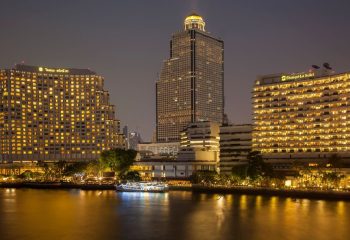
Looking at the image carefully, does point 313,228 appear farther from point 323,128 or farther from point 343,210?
point 323,128

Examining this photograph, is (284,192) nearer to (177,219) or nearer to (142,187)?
(142,187)

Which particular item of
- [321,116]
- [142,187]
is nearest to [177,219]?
[142,187]

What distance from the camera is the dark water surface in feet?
292

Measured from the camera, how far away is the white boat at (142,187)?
185m

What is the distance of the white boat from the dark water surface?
4197 cm

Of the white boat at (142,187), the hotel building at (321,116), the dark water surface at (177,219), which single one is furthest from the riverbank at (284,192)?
the hotel building at (321,116)

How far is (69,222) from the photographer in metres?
102

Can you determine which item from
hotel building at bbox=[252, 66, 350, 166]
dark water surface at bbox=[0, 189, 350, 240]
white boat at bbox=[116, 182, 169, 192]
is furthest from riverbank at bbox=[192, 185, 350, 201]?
hotel building at bbox=[252, 66, 350, 166]

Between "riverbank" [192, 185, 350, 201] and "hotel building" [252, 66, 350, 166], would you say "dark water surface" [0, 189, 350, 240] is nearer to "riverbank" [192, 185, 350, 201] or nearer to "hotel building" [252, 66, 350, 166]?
"riverbank" [192, 185, 350, 201]

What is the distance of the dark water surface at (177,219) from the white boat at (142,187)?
4197cm

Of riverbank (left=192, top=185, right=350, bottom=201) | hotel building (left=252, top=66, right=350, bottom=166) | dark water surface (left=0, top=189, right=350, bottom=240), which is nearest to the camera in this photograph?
dark water surface (left=0, top=189, right=350, bottom=240)

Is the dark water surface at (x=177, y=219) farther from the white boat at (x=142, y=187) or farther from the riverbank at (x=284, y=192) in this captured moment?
the white boat at (x=142, y=187)

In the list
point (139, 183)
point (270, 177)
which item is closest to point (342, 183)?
point (270, 177)

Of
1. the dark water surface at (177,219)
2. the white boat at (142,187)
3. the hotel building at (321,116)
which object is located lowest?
the dark water surface at (177,219)
